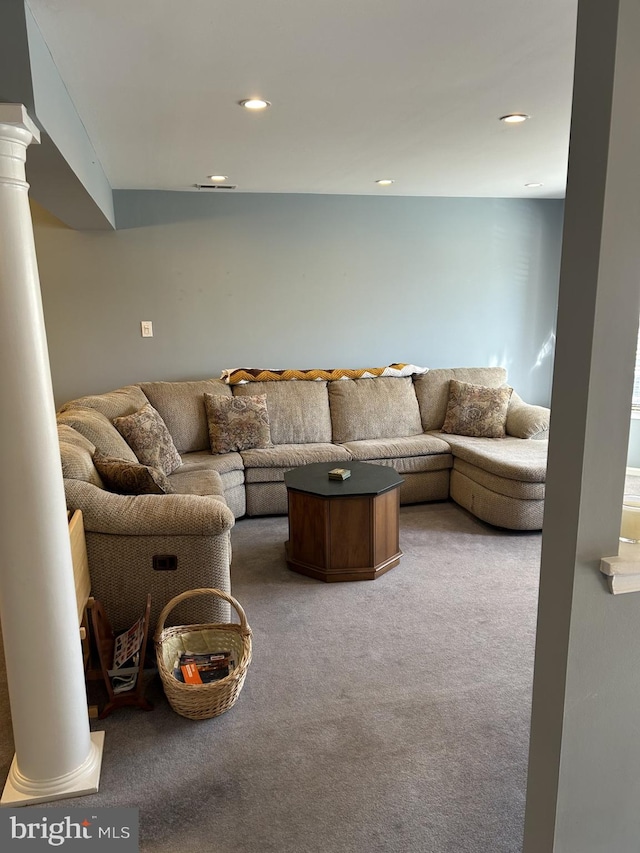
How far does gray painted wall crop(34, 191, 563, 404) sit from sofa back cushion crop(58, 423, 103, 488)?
6.70 feet

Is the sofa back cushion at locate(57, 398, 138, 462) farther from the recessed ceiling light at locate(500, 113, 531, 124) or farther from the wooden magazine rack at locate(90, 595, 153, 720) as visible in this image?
the recessed ceiling light at locate(500, 113, 531, 124)

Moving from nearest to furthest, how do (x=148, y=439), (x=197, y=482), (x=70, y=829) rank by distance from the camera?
(x=70, y=829) < (x=197, y=482) < (x=148, y=439)

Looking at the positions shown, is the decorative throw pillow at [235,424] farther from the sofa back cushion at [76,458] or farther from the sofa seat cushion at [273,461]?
the sofa back cushion at [76,458]

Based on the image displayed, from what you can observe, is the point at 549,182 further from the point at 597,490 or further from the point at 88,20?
the point at 597,490

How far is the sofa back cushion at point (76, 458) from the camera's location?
2.61 metres

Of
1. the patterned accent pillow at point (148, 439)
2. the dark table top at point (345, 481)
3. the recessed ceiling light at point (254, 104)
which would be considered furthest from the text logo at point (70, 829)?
the recessed ceiling light at point (254, 104)

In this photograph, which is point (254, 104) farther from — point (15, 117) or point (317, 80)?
point (15, 117)

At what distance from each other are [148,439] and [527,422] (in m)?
2.85

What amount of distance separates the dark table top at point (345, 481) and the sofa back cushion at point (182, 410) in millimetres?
1141

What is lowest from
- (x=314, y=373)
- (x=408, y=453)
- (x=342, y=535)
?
(x=342, y=535)

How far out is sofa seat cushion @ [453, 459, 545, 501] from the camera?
3.85 m

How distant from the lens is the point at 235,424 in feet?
14.8

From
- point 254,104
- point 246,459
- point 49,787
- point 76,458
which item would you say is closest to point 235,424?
point 246,459

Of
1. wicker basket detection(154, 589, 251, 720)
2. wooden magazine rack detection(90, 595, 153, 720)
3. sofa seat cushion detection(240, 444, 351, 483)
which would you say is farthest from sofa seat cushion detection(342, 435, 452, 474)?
wooden magazine rack detection(90, 595, 153, 720)
